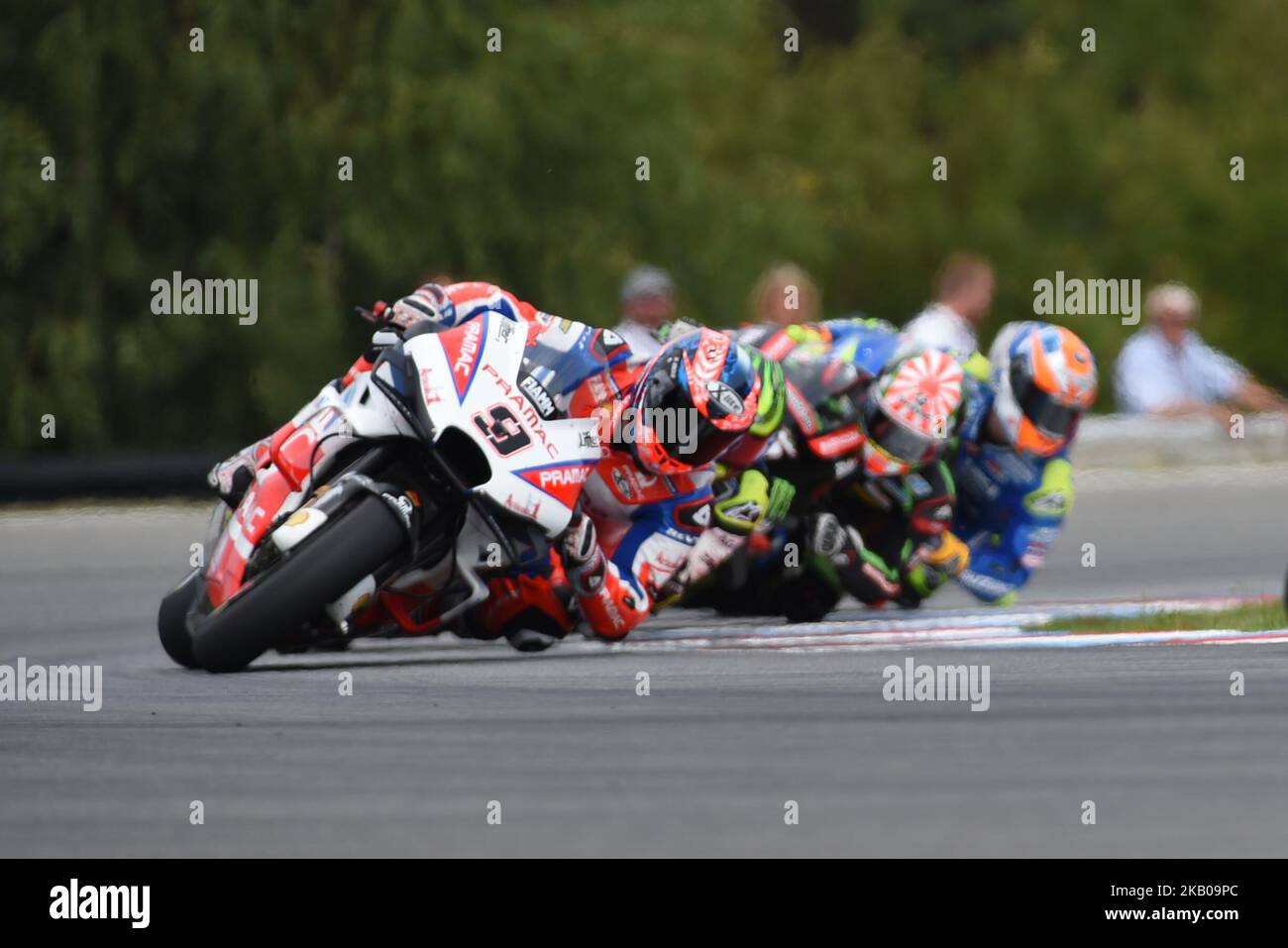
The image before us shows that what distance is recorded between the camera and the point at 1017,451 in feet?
38.9

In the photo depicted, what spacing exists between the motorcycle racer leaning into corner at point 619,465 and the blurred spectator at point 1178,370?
7999mm

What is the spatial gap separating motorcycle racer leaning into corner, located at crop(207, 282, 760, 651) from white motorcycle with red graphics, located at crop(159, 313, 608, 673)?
0.16 meters

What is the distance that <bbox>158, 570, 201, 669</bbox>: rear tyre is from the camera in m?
9.41

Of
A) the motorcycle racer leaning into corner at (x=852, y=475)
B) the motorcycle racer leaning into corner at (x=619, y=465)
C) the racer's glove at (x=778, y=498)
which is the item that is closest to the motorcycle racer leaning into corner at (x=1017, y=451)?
the motorcycle racer leaning into corner at (x=852, y=475)

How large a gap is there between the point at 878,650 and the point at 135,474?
27.3 ft

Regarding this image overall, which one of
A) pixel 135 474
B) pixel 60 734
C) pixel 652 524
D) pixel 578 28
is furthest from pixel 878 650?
pixel 578 28

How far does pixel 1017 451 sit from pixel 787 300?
1437 mm

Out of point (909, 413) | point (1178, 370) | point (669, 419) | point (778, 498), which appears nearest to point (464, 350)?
point (669, 419)

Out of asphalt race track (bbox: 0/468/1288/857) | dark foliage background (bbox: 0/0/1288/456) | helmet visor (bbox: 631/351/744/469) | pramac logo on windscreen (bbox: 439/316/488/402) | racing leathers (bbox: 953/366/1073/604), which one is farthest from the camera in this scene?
dark foliage background (bbox: 0/0/1288/456)

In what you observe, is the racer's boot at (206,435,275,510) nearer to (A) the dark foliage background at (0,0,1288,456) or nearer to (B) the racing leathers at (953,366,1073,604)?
(B) the racing leathers at (953,366,1073,604)

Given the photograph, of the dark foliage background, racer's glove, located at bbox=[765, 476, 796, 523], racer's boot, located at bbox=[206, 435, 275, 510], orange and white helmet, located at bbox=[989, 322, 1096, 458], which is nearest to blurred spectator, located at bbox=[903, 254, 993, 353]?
orange and white helmet, located at bbox=[989, 322, 1096, 458]

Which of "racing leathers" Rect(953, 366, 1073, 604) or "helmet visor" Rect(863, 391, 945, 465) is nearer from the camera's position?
"helmet visor" Rect(863, 391, 945, 465)

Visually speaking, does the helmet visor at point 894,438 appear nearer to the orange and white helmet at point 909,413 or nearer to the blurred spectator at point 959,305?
the orange and white helmet at point 909,413

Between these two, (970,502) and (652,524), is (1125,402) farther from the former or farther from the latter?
(652,524)
